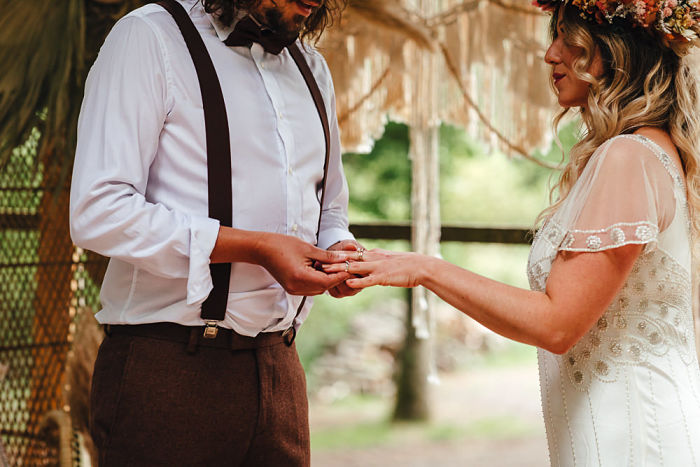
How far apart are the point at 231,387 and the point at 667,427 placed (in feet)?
2.67

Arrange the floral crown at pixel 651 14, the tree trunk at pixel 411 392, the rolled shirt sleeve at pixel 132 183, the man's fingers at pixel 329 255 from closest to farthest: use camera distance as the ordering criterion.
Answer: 1. the rolled shirt sleeve at pixel 132 183
2. the man's fingers at pixel 329 255
3. the floral crown at pixel 651 14
4. the tree trunk at pixel 411 392

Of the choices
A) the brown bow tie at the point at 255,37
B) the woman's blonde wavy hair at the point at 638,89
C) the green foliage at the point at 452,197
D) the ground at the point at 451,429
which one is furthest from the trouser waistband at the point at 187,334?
the green foliage at the point at 452,197

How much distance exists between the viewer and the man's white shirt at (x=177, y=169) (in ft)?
4.52

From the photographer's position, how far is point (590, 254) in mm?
1463

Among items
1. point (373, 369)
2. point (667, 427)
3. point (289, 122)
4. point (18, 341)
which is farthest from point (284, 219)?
point (373, 369)

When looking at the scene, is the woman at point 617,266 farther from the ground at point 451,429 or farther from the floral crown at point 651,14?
the ground at point 451,429

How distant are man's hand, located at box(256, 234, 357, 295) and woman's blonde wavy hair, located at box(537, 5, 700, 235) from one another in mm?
599

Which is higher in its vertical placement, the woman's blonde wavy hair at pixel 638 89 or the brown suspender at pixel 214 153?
the woman's blonde wavy hair at pixel 638 89

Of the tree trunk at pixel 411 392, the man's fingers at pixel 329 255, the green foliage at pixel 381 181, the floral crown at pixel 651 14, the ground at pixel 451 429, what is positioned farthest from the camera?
the green foliage at pixel 381 181

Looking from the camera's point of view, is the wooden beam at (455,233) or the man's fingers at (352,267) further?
the wooden beam at (455,233)

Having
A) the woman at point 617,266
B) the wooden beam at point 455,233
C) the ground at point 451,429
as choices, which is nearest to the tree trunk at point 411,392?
the ground at point 451,429

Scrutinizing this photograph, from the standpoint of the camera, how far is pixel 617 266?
1.47 m

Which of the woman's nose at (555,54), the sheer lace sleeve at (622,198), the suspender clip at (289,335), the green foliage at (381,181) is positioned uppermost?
the green foliage at (381,181)

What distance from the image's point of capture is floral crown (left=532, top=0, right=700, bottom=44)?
1566mm
